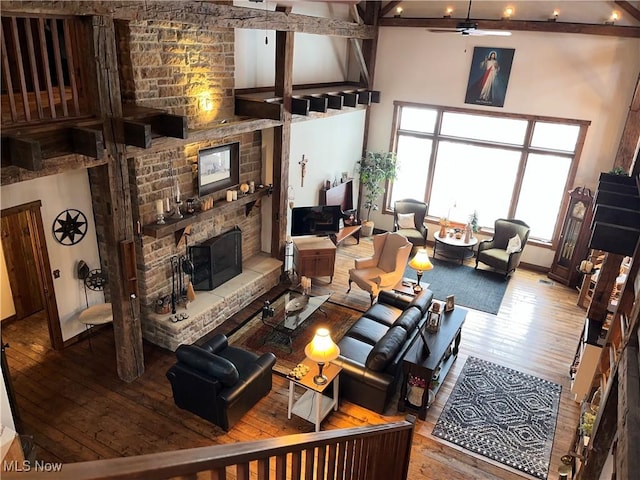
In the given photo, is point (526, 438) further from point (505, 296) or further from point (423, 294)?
point (505, 296)

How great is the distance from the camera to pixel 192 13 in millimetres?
5285

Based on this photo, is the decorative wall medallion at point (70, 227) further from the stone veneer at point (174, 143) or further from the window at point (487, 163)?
the window at point (487, 163)

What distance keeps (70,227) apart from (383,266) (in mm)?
4831

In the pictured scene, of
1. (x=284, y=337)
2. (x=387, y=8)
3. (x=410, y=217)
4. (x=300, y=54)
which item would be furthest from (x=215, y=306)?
(x=387, y=8)

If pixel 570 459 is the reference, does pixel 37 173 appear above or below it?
above

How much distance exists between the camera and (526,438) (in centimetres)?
544

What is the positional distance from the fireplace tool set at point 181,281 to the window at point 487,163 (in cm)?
572

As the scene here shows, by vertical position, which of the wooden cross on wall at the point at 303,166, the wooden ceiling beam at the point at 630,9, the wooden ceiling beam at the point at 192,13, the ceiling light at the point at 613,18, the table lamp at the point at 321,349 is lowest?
the table lamp at the point at 321,349

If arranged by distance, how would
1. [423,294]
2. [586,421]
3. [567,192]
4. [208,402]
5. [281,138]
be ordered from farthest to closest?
1. [567,192]
2. [281,138]
3. [423,294]
4. [208,402]
5. [586,421]

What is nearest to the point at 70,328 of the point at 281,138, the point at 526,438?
the point at 281,138

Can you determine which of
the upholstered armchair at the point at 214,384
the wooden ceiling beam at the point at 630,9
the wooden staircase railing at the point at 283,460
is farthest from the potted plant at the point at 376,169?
the wooden staircase railing at the point at 283,460

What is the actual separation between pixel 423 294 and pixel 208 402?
3289 millimetres

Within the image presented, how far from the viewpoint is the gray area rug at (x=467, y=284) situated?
8.38 meters

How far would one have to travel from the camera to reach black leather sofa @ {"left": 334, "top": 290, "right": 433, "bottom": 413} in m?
5.45
